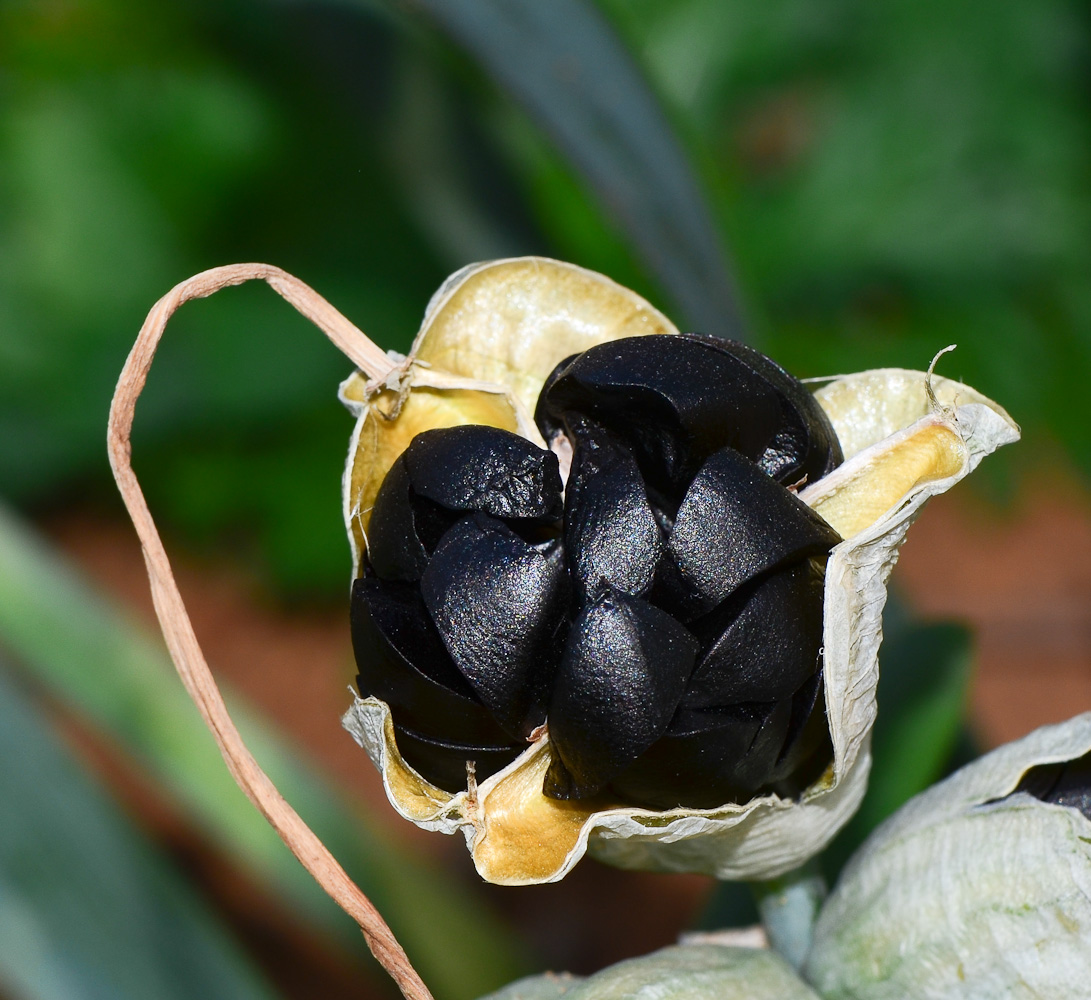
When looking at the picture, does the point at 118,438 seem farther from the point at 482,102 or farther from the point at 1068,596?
the point at 1068,596

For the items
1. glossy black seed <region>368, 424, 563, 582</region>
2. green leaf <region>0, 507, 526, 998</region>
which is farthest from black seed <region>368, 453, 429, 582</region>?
green leaf <region>0, 507, 526, 998</region>

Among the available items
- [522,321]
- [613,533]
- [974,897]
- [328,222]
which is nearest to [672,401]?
[613,533]

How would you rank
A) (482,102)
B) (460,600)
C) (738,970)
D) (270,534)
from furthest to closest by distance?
(270,534), (482,102), (738,970), (460,600)

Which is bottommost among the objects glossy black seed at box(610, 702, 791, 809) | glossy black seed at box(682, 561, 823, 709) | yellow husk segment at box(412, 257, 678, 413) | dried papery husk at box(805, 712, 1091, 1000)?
dried papery husk at box(805, 712, 1091, 1000)

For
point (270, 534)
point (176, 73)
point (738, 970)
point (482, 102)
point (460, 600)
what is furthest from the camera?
point (176, 73)

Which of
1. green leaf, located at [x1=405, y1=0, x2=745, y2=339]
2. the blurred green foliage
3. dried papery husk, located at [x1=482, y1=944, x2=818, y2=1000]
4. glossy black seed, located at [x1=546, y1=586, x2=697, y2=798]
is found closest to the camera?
glossy black seed, located at [x1=546, y1=586, x2=697, y2=798]

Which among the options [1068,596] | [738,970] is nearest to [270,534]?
[1068,596]

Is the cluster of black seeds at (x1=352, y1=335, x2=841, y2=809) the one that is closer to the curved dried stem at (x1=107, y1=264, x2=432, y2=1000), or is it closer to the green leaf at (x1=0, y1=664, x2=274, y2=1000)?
the curved dried stem at (x1=107, y1=264, x2=432, y2=1000)

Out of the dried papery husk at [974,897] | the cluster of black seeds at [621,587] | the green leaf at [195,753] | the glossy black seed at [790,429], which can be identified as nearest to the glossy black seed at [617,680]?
the cluster of black seeds at [621,587]
